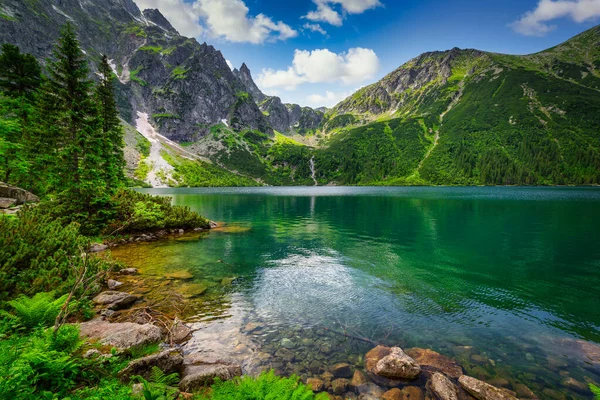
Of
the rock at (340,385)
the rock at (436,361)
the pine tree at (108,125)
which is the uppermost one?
the pine tree at (108,125)

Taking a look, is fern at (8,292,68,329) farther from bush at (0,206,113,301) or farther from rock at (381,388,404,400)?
rock at (381,388,404,400)

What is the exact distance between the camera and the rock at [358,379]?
8.95 metres

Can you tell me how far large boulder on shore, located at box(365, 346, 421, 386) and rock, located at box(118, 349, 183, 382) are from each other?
667 centimetres

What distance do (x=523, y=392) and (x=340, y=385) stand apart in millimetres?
6044

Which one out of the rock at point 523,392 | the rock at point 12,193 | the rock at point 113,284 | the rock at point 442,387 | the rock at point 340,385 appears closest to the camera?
the rock at point 442,387

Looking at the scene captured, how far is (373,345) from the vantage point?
1119cm

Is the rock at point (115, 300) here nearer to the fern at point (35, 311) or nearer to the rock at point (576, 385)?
the fern at point (35, 311)

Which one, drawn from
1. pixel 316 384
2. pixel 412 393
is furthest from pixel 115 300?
pixel 412 393

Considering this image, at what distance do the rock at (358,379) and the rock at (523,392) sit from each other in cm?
491

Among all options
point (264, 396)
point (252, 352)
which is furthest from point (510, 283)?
point (264, 396)

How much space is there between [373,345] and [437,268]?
14134 millimetres

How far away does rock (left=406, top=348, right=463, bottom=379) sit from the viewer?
31.4 feet

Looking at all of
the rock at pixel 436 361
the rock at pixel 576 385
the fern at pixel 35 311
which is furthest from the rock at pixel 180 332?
the rock at pixel 576 385

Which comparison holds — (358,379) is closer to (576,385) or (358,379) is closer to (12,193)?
(576,385)
